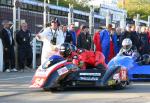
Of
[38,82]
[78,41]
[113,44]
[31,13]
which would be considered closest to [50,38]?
[38,82]

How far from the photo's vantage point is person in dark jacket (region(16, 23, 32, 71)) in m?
18.7

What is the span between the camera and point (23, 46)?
753 inches

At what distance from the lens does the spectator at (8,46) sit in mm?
18016

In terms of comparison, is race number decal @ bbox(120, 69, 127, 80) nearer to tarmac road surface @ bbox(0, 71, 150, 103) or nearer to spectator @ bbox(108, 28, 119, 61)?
tarmac road surface @ bbox(0, 71, 150, 103)

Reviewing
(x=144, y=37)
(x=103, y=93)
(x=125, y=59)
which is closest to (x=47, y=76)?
(x=103, y=93)

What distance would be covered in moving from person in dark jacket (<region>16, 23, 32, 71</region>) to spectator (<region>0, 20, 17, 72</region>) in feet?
1.42

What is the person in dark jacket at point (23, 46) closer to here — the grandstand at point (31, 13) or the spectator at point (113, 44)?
the spectator at point (113, 44)

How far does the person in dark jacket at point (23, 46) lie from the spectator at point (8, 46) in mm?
433

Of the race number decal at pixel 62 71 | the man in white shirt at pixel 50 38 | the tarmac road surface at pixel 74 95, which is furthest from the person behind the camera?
the man in white shirt at pixel 50 38

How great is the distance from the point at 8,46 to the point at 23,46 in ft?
2.98

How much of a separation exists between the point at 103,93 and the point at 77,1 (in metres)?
49.5

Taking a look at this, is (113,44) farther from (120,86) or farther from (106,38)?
(120,86)

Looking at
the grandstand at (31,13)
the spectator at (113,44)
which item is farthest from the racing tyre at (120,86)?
the grandstand at (31,13)

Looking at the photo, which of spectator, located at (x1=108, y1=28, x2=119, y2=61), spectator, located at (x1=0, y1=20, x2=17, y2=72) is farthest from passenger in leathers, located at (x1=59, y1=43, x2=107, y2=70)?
spectator, located at (x1=0, y1=20, x2=17, y2=72)
